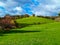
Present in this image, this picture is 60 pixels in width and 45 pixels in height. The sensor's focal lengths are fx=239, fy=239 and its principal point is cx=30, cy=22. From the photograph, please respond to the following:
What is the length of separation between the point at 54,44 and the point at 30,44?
2239 mm

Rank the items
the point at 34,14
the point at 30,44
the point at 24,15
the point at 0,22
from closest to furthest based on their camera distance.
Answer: the point at 30,44
the point at 0,22
the point at 34,14
the point at 24,15

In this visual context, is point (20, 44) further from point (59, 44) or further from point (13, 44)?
point (59, 44)

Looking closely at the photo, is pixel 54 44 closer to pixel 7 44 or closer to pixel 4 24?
pixel 7 44

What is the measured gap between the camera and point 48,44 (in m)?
21.5

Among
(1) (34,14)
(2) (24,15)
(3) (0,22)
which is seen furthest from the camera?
(2) (24,15)

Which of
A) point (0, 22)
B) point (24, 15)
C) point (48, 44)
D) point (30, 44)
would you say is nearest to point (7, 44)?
point (30, 44)

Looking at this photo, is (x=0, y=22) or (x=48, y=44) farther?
(x=0, y=22)

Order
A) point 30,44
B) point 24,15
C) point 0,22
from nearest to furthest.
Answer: point 30,44, point 0,22, point 24,15

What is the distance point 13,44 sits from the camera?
21203 mm

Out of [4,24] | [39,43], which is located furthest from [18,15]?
[39,43]

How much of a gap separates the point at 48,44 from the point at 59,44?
→ 3.37 feet

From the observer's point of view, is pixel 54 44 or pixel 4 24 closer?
pixel 54 44

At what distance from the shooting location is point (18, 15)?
4791 inches

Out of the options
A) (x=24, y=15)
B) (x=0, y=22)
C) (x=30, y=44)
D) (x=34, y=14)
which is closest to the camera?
(x=30, y=44)
